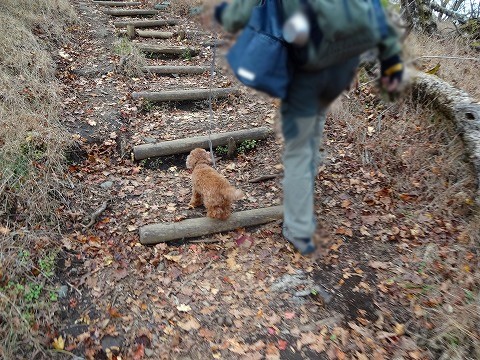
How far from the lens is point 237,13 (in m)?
1.75

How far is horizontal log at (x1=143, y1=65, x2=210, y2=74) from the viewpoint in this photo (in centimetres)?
805

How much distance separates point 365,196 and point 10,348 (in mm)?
4529

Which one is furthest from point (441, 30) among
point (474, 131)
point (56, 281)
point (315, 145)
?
point (56, 281)

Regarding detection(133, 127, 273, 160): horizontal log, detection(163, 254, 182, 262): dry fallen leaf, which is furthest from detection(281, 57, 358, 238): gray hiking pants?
detection(133, 127, 273, 160): horizontal log

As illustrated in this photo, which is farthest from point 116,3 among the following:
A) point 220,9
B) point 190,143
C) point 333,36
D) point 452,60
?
point 333,36

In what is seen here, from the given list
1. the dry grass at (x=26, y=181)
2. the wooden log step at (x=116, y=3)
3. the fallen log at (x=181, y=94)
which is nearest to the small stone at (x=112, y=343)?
the dry grass at (x=26, y=181)

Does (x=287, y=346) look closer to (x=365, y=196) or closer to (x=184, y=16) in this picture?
(x=365, y=196)

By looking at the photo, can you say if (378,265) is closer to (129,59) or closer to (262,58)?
(262,58)

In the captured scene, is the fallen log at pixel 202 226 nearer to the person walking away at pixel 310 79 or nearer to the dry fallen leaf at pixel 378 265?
the dry fallen leaf at pixel 378 265

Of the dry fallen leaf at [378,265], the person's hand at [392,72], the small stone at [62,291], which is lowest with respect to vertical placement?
the small stone at [62,291]

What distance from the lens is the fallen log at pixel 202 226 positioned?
4.37 metres

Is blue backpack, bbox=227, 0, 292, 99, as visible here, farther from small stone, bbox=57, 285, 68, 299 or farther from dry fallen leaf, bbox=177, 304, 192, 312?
small stone, bbox=57, 285, 68, 299

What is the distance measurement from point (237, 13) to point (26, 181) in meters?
3.84

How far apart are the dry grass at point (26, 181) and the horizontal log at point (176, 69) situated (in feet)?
6.67
